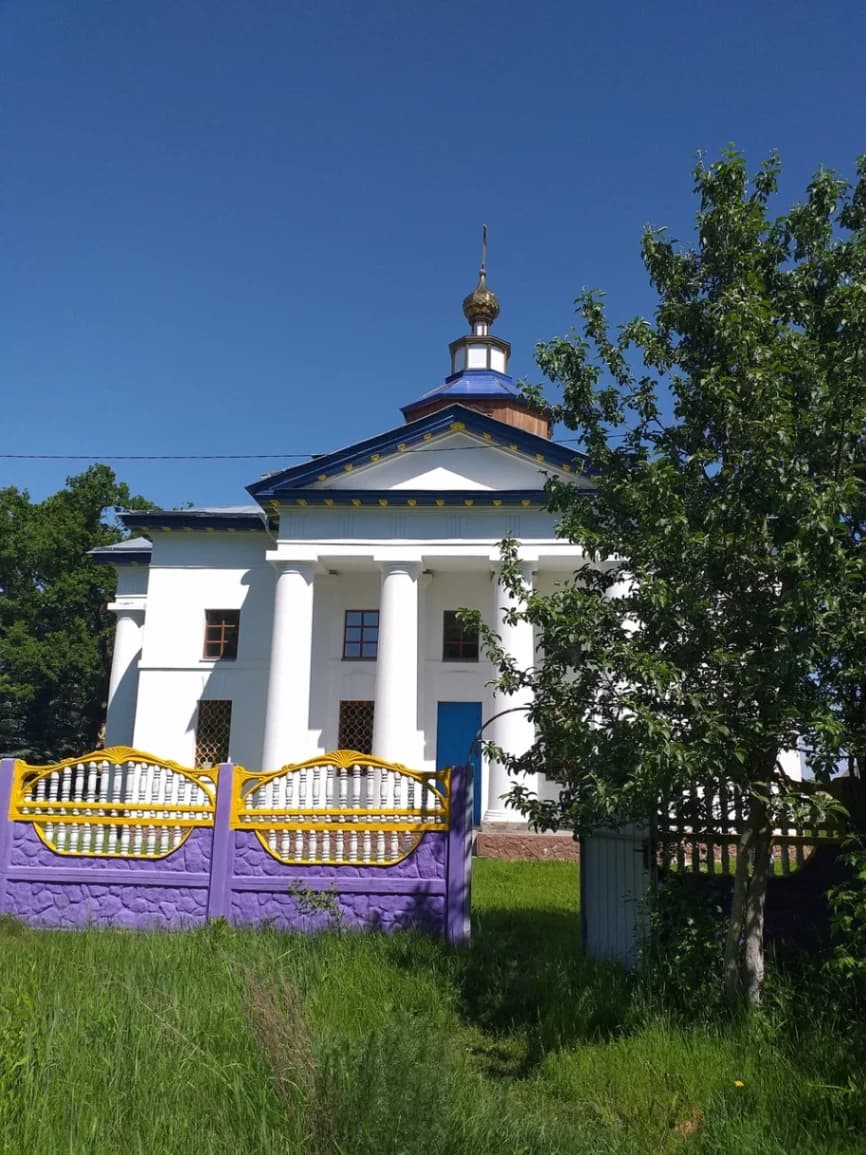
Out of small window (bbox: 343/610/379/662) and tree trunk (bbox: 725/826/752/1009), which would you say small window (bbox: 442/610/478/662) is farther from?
tree trunk (bbox: 725/826/752/1009)

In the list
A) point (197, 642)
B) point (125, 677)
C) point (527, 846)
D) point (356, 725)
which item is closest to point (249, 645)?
point (197, 642)

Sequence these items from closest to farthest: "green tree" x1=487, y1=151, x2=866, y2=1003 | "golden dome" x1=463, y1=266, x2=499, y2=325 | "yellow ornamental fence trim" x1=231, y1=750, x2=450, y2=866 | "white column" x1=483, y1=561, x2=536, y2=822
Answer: "green tree" x1=487, y1=151, x2=866, y2=1003, "yellow ornamental fence trim" x1=231, y1=750, x2=450, y2=866, "white column" x1=483, y1=561, x2=536, y2=822, "golden dome" x1=463, y1=266, x2=499, y2=325

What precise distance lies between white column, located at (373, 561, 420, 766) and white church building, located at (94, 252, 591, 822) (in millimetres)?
29

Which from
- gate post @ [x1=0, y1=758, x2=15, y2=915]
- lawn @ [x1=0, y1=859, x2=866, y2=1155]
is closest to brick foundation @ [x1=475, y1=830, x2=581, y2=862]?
→ lawn @ [x1=0, y1=859, x2=866, y2=1155]

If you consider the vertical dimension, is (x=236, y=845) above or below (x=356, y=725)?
below

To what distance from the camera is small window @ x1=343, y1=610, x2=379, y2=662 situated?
69.4ft

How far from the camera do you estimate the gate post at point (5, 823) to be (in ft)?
27.0

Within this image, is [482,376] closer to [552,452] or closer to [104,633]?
[552,452]

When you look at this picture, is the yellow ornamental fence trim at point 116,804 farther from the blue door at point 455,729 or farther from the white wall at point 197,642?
the blue door at point 455,729

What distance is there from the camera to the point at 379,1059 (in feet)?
14.1

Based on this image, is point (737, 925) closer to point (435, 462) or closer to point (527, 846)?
point (527, 846)

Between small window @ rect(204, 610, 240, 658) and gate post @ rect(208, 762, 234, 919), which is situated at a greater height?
small window @ rect(204, 610, 240, 658)

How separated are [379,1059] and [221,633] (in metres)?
18.1

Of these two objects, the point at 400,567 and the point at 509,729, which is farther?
the point at 400,567
